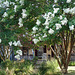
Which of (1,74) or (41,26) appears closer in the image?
(41,26)

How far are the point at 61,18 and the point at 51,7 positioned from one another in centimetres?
135

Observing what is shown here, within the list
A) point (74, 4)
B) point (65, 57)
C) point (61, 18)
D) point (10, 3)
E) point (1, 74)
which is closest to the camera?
point (61, 18)

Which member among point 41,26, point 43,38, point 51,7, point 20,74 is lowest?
point 20,74

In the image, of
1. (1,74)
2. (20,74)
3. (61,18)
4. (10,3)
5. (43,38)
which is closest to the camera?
(61,18)

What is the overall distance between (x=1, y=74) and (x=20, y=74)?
1.04 m

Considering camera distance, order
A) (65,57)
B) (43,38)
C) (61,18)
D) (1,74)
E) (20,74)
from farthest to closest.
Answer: (65,57) < (20,74) < (1,74) < (43,38) < (61,18)

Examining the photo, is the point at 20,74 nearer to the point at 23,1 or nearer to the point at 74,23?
the point at 23,1

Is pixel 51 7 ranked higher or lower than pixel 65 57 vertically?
higher

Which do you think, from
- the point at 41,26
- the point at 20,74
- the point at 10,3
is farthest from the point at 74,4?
the point at 20,74

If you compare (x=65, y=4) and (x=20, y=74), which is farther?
(x=20, y=74)

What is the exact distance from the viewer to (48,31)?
4.85 metres

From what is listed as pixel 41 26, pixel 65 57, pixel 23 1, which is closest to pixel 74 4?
pixel 41 26

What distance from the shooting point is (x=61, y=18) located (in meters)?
4.73

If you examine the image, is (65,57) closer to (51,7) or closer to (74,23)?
(51,7)
